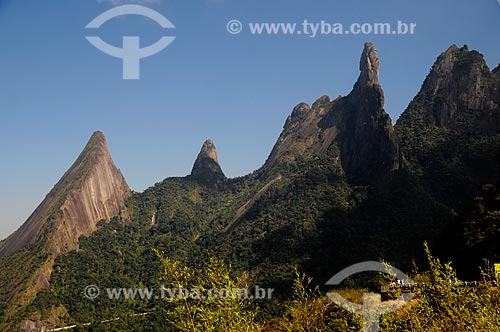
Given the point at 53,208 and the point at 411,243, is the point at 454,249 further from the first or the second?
the point at 53,208

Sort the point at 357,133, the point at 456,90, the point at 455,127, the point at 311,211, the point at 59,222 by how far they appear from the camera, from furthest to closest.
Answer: the point at 357,133, the point at 59,222, the point at 456,90, the point at 455,127, the point at 311,211

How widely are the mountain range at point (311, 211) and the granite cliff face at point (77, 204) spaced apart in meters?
0.47

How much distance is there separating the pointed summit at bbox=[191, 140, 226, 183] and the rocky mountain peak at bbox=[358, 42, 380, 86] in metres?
87.0

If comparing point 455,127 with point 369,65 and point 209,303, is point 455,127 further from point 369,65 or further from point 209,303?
point 209,303

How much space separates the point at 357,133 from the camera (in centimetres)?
12025

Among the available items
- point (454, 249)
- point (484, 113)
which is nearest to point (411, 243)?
point (454, 249)

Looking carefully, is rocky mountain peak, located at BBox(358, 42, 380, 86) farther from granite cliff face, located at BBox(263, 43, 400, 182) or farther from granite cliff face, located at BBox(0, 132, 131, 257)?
granite cliff face, located at BBox(0, 132, 131, 257)

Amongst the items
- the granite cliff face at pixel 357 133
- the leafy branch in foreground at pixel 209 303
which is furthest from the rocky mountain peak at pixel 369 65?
the leafy branch in foreground at pixel 209 303

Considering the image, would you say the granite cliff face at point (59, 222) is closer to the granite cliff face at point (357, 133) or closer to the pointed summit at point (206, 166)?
the pointed summit at point (206, 166)

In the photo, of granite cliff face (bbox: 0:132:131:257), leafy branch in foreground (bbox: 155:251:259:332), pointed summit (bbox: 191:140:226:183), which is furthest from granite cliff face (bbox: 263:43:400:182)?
leafy branch in foreground (bbox: 155:251:259:332)

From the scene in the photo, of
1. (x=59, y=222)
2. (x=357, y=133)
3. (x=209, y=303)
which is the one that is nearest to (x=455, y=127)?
(x=357, y=133)

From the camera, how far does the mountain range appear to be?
87.5 meters

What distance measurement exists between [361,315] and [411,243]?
2892 inches

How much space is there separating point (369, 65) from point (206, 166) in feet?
310
